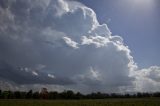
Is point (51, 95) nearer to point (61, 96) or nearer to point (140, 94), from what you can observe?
point (61, 96)

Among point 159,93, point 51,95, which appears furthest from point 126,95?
Result: point 51,95

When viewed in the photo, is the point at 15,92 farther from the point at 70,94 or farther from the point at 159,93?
the point at 159,93

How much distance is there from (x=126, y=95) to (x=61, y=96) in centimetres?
4288

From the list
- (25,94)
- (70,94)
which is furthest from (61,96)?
(25,94)

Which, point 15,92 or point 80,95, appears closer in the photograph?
point 80,95

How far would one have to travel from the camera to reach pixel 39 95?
177750 millimetres

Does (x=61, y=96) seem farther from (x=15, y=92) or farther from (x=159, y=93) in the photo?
(x=159, y=93)

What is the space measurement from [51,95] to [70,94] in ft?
39.7

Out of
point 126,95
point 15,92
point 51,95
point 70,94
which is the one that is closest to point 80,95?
point 70,94

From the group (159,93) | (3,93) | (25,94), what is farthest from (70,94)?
(159,93)

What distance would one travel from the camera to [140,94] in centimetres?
18400

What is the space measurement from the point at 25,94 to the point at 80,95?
36.8 meters

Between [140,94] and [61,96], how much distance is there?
172ft

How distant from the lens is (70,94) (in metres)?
177
